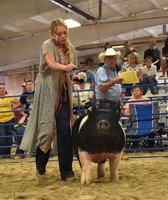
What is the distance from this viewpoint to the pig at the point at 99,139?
390 cm

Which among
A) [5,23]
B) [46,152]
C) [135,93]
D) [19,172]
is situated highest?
[5,23]

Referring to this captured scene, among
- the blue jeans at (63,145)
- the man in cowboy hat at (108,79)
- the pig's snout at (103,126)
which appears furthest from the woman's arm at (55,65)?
the man in cowboy hat at (108,79)

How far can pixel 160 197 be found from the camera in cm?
324

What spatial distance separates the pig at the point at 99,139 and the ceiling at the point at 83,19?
318 inches

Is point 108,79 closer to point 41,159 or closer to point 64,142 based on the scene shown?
point 64,142

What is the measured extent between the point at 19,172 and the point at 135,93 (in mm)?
2958

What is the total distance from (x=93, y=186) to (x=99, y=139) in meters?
0.46

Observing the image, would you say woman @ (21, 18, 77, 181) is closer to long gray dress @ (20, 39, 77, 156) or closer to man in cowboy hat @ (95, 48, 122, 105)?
long gray dress @ (20, 39, 77, 156)

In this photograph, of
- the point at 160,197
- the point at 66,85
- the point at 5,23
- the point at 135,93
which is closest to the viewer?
the point at 160,197

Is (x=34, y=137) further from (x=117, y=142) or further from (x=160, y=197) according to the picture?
(x=160, y=197)

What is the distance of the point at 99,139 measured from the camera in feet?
12.8

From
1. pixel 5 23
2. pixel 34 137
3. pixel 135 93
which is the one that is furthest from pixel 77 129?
pixel 5 23

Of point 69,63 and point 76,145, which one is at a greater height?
point 69,63

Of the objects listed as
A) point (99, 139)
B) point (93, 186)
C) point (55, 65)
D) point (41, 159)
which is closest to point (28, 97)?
point (41, 159)
